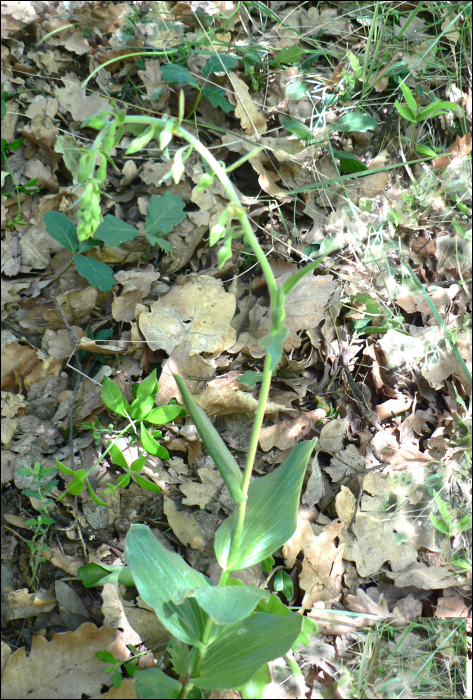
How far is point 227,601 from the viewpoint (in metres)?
1.39

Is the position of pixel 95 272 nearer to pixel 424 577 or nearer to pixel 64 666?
pixel 64 666

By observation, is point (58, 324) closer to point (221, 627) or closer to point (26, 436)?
point (26, 436)

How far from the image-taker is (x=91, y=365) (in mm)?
2395

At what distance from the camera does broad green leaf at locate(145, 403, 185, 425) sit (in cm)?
215

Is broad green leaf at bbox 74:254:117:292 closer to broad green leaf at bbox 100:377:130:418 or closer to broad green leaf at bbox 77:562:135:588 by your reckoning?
broad green leaf at bbox 100:377:130:418

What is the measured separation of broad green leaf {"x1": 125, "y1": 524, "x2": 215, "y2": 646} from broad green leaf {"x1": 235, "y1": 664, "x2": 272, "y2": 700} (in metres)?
0.27

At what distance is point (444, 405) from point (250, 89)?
2.18 m

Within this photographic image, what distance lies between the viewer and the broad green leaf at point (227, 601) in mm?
1330

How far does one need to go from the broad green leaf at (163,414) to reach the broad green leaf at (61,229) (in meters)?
0.89

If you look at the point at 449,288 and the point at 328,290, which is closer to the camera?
the point at 328,290

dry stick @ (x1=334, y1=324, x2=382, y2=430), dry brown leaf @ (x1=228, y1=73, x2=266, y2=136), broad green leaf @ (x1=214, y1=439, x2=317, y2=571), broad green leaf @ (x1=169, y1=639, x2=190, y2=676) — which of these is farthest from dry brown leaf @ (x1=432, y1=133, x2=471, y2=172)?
broad green leaf @ (x1=169, y1=639, x2=190, y2=676)

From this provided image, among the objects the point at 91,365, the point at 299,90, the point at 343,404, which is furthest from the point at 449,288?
the point at 91,365

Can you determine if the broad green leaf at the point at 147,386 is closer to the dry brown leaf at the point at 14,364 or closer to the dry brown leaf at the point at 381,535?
the dry brown leaf at the point at 14,364

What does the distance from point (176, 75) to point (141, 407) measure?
187cm
